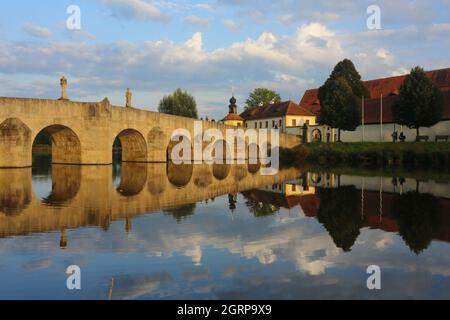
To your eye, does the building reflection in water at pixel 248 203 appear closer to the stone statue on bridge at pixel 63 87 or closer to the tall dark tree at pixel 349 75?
the stone statue on bridge at pixel 63 87

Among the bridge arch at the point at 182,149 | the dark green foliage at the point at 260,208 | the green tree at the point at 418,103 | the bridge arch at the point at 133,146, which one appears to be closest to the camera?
the dark green foliage at the point at 260,208

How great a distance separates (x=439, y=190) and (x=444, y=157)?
→ 82.5ft

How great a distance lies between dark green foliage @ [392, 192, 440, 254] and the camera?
11816mm

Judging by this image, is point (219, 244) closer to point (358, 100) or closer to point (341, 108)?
point (341, 108)

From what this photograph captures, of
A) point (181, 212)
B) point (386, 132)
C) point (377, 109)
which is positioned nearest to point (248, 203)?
point (181, 212)

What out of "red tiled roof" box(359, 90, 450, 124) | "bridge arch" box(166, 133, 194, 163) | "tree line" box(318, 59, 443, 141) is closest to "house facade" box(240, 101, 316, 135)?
"tree line" box(318, 59, 443, 141)

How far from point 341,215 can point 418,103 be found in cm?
4136

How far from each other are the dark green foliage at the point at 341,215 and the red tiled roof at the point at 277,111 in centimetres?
6167

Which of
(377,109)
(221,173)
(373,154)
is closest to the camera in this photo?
(221,173)

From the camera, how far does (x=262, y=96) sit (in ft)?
366

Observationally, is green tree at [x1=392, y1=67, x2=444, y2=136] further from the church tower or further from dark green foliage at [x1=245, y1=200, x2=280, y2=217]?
the church tower

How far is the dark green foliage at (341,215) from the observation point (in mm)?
12141

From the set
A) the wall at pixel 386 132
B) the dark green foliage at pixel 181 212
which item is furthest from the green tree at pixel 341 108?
the dark green foliage at pixel 181 212

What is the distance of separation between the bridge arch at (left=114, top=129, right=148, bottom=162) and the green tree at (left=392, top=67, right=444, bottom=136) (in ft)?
98.7
